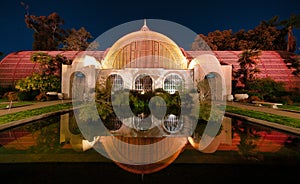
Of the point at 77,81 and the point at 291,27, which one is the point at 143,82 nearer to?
the point at 77,81

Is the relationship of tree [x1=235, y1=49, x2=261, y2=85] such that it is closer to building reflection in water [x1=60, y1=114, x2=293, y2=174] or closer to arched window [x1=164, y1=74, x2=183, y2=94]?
arched window [x1=164, y1=74, x2=183, y2=94]

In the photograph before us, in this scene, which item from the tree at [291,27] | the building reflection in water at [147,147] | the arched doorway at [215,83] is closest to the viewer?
the building reflection in water at [147,147]

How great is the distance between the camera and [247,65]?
79.3 ft

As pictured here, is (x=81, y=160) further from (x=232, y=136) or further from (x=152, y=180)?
(x=232, y=136)

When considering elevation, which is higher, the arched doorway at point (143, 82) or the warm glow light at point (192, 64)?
the warm glow light at point (192, 64)

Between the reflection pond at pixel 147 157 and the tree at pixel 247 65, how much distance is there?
17.3 metres

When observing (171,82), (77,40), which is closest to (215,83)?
(171,82)

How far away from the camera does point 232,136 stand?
738 cm

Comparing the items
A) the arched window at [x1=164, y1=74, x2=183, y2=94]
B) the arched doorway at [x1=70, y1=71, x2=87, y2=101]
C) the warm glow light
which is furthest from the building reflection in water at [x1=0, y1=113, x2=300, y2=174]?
the arched doorway at [x1=70, y1=71, x2=87, y2=101]

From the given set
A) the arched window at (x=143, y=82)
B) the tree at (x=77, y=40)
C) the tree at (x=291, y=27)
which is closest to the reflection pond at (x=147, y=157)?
the arched window at (x=143, y=82)

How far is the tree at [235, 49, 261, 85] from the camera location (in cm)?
2311

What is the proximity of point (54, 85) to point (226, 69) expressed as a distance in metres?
17.9

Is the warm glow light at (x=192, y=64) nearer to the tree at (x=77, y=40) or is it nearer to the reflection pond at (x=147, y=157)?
the reflection pond at (x=147, y=157)

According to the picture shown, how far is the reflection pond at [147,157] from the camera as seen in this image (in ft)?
13.6
